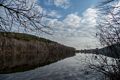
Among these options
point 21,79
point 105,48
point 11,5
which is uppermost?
point 11,5

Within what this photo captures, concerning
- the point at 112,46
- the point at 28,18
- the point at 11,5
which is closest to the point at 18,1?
the point at 11,5

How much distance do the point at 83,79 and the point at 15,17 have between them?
10.7 meters

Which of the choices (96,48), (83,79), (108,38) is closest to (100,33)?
(108,38)

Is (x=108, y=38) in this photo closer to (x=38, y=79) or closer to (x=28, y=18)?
(x=28, y=18)

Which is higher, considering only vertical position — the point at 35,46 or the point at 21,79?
the point at 35,46

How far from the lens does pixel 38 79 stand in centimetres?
1697

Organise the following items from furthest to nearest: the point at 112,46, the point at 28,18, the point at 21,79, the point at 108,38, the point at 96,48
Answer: the point at 21,79 < the point at 96,48 < the point at 112,46 < the point at 108,38 < the point at 28,18

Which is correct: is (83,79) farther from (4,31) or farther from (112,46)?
(4,31)

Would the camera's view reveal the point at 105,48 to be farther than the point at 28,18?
Yes

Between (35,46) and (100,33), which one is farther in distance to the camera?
(35,46)

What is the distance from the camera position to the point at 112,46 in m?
9.36

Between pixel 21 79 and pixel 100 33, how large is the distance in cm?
1036

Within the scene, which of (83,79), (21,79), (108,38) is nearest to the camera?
(108,38)

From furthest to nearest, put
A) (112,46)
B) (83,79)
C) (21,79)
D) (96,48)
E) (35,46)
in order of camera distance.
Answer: (35,46)
(21,79)
(83,79)
(96,48)
(112,46)
